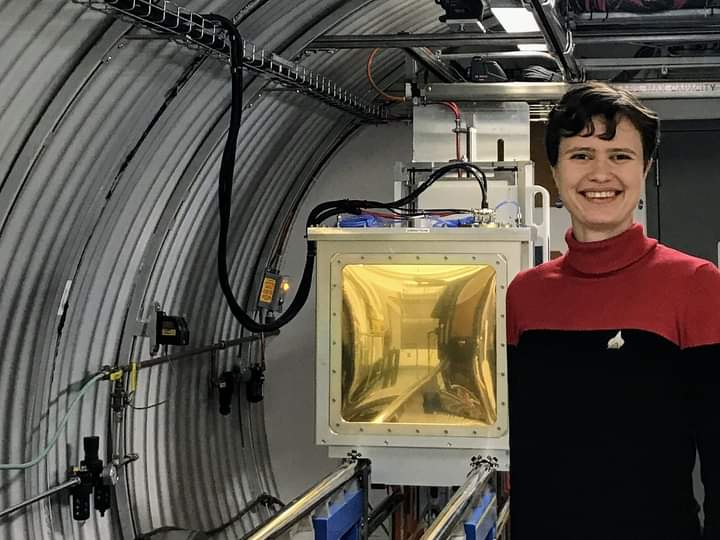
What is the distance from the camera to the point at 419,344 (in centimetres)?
408

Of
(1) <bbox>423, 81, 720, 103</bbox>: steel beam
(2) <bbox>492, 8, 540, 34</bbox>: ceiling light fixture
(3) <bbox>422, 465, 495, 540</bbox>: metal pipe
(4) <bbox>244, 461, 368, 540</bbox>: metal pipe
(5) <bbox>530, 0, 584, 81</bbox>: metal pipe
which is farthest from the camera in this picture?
(1) <bbox>423, 81, 720, 103</bbox>: steel beam

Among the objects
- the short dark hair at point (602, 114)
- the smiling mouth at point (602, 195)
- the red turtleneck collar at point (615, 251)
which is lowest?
the red turtleneck collar at point (615, 251)

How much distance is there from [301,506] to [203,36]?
1861 millimetres

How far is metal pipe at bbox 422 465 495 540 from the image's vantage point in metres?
3.03

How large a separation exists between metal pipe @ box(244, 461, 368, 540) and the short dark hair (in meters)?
1.26

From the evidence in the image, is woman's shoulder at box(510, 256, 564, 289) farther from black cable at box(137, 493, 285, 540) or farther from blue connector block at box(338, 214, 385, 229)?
black cable at box(137, 493, 285, 540)

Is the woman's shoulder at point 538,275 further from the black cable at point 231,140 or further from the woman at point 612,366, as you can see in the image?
the black cable at point 231,140

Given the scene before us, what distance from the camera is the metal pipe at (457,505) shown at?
3.03 meters

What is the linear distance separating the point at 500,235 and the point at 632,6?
198 centimetres

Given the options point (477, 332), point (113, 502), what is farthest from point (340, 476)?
point (113, 502)

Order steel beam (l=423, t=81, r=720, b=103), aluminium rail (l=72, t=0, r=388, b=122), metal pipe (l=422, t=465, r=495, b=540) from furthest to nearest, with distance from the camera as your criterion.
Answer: steel beam (l=423, t=81, r=720, b=103)
aluminium rail (l=72, t=0, r=388, b=122)
metal pipe (l=422, t=465, r=495, b=540)

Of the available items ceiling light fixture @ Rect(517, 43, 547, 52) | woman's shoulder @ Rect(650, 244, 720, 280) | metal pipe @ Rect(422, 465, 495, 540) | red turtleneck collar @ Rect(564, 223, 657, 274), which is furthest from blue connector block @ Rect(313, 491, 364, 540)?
ceiling light fixture @ Rect(517, 43, 547, 52)

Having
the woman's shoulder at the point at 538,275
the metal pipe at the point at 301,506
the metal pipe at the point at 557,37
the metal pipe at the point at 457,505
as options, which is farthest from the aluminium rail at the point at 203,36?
the metal pipe at the point at 457,505

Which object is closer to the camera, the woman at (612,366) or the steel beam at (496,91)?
the woman at (612,366)
